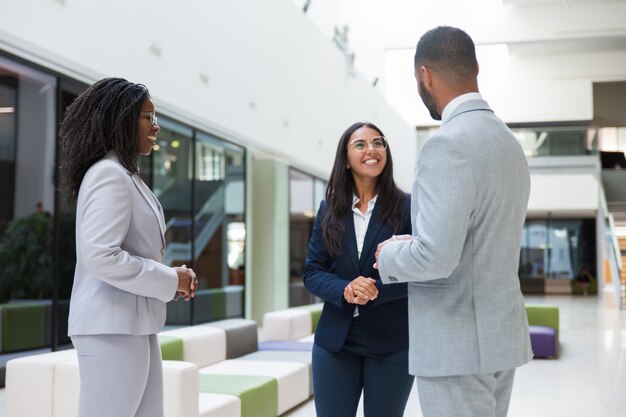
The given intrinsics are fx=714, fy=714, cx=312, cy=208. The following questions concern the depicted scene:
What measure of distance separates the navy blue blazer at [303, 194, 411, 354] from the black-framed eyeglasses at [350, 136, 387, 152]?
229mm

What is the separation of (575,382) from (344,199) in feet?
19.8

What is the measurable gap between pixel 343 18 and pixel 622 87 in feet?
41.6

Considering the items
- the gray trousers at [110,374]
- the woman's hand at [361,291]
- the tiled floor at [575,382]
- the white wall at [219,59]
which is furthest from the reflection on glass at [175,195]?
the gray trousers at [110,374]

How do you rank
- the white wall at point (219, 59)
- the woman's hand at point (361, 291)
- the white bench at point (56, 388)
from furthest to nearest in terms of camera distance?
the white wall at point (219, 59)
the white bench at point (56, 388)
the woman's hand at point (361, 291)

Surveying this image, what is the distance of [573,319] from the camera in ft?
53.9

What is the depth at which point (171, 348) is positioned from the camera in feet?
17.3

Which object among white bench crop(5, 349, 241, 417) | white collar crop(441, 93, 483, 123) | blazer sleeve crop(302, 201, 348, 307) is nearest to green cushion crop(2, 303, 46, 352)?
white bench crop(5, 349, 241, 417)

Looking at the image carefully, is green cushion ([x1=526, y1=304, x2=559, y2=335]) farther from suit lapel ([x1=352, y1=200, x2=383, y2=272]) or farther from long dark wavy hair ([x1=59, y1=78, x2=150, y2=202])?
long dark wavy hair ([x1=59, y1=78, x2=150, y2=202])

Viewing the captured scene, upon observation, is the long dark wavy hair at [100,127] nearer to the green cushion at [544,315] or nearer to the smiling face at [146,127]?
the smiling face at [146,127]

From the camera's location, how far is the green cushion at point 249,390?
4902 mm

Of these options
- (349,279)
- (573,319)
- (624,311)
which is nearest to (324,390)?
(349,279)

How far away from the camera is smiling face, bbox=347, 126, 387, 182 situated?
2.90m

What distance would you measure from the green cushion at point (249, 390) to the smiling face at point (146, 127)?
2.87 m

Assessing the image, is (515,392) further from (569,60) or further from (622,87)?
(622,87)
